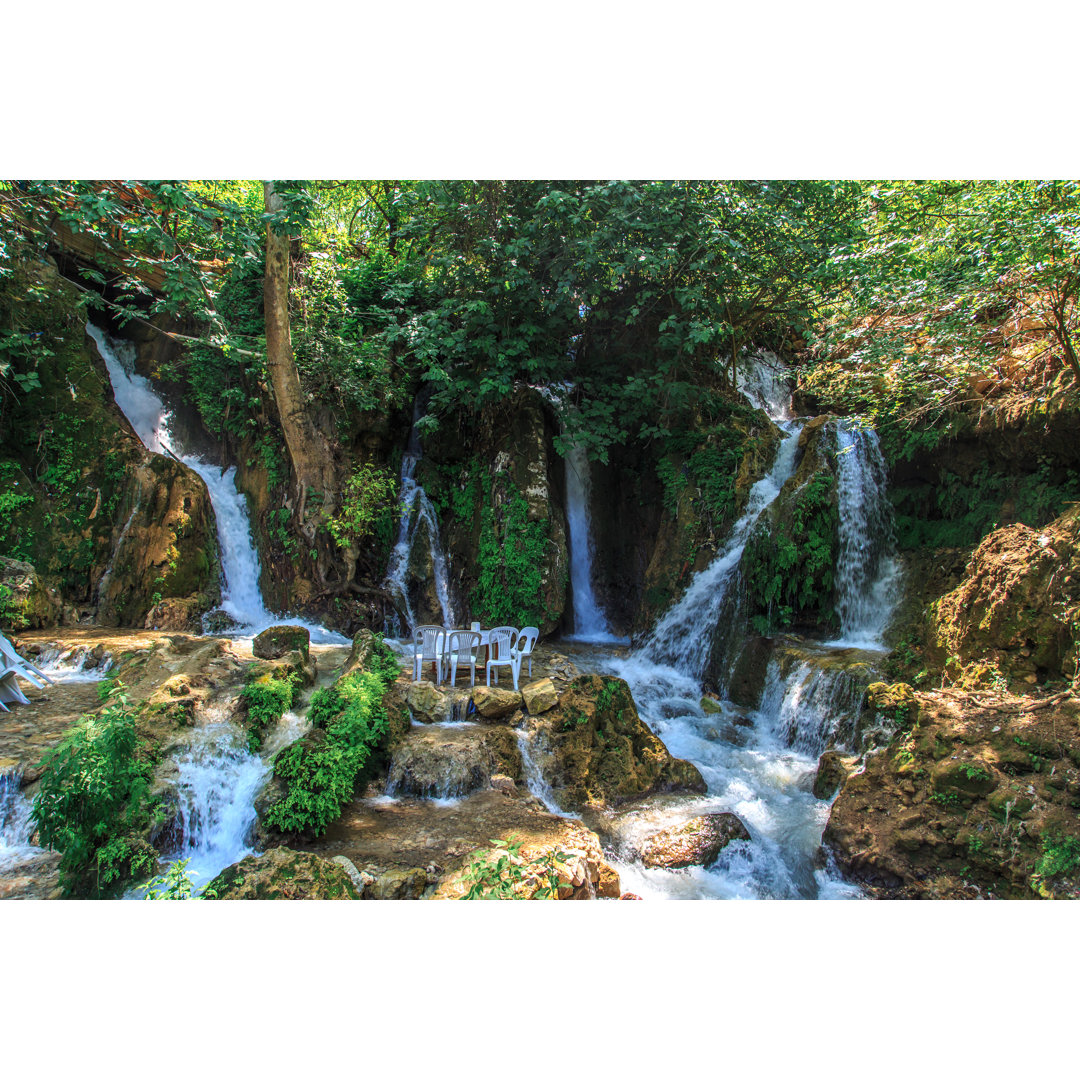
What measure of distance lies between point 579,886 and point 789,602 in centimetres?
570

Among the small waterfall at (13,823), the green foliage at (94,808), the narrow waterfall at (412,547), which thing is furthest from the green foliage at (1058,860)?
the narrow waterfall at (412,547)

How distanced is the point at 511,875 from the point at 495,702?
258 cm

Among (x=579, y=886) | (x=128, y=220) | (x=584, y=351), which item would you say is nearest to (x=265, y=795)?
(x=579, y=886)

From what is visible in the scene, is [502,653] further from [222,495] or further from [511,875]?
[222,495]

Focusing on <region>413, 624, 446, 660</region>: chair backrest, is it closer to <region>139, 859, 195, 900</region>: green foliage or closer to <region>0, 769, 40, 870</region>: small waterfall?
<region>139, 859, 195, 900</region>: green foliage

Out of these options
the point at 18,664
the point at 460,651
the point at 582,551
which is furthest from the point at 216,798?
the point at 582,551

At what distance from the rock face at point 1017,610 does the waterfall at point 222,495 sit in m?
7.83

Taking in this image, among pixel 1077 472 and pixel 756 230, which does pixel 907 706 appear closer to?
pixel 1077 472

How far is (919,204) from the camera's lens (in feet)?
24.1

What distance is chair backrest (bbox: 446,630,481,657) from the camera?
675 centimetres

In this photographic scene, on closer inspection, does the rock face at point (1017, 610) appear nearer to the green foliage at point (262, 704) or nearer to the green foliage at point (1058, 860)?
the green foliage at point (1058, 860)

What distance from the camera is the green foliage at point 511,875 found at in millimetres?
3244

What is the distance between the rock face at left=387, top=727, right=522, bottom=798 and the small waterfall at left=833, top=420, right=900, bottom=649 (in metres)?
4.99

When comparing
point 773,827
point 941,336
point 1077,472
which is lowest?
point 773,827
